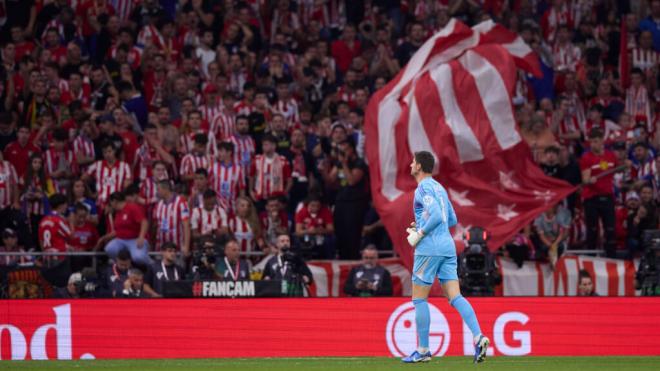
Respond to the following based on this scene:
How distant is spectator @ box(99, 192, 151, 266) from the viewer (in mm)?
17734

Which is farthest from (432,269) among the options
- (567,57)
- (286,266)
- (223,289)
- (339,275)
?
(567,57)

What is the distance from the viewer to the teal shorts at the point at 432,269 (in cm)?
1119

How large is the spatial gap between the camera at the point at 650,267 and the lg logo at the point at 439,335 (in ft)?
7.24

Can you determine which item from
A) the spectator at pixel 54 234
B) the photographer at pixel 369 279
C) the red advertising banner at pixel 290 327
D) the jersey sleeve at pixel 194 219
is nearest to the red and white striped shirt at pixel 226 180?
the jersey sleeve at pixel 194 219

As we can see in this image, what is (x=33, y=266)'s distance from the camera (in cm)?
1684

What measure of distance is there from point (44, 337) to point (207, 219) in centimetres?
465

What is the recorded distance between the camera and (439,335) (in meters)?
13.9

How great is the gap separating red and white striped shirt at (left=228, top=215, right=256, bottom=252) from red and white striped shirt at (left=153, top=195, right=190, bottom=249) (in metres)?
0.71

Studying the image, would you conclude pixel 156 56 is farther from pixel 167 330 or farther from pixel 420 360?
pixel 420 360

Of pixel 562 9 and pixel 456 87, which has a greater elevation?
pixel 562 9

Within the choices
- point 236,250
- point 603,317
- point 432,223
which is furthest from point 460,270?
point 432,223

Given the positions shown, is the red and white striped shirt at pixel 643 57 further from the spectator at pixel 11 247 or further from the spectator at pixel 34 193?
the spectator at pixel 11 247

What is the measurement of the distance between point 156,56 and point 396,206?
19.0 feet

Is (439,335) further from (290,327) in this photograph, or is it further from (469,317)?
(469,317)
